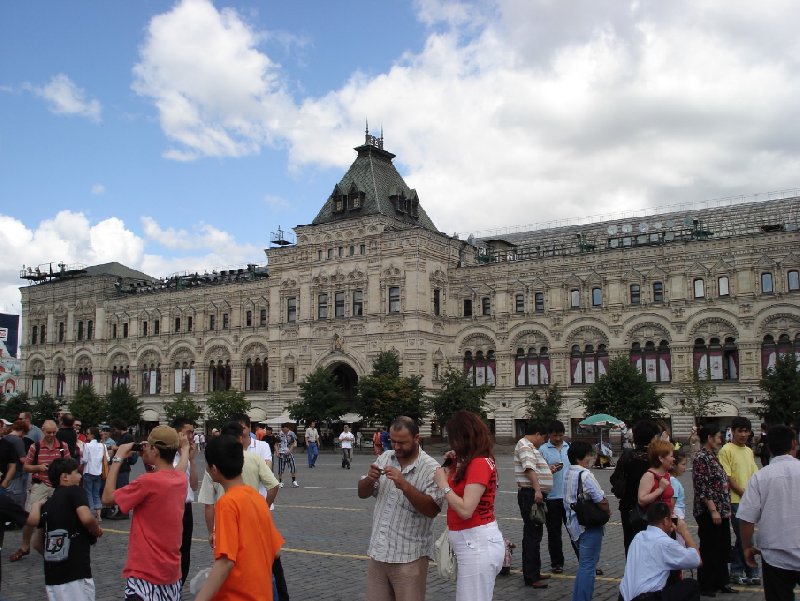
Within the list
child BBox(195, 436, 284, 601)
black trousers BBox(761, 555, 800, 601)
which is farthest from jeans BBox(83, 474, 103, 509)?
black trousers BBox(761, 555, 800, 601)

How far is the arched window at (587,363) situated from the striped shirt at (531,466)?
138 feet

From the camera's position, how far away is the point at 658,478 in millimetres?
9109

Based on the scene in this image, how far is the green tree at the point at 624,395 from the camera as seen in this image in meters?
45.3

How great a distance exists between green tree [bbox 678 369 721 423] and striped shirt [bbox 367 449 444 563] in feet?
139

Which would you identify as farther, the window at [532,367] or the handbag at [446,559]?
the window at [532,367]

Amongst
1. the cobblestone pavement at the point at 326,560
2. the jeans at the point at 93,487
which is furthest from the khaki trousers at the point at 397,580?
the jeans at the point at 93,487

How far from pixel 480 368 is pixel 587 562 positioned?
4776 cm

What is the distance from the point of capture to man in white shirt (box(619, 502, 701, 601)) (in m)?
7.44

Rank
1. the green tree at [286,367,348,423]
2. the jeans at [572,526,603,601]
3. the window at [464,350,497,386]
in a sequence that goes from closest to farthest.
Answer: the jeans at [572,526,603,601] < the green tree at [286,367,348,423] < the window at [464,350,497,386]

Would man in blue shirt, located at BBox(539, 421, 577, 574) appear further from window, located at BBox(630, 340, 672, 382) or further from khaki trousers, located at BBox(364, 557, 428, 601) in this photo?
window, located at BBox(630, 340, 672, 382)

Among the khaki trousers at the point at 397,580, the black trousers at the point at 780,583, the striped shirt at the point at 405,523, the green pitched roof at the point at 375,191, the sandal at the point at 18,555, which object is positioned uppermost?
the green pitched roof at the point at 375,191

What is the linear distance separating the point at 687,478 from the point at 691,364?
21529 millimetres

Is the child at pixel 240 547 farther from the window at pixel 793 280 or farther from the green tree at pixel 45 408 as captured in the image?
the green tree at pixel 45 408

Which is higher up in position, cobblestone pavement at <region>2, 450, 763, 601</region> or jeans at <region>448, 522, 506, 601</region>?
jeans at <region>448, 522, 506, 601</region>
